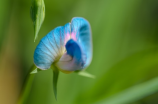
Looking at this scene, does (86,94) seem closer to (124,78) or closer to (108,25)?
(124,78)

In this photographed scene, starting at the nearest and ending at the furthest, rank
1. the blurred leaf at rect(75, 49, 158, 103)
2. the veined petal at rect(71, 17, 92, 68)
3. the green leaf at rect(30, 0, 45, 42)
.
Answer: the green leaf at rect(30, 0, 45, 42) → the veined petal at rect(71, 17, 92, 68) → the blurred leaf at rect(75, 49, 158, 103)

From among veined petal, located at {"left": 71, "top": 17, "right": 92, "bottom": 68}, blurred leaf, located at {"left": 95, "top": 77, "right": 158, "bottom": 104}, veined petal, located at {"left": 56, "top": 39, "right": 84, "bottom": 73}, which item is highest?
veined petal, located at {"left": 71, "top": 17, "right": 92, "bottom": 68}

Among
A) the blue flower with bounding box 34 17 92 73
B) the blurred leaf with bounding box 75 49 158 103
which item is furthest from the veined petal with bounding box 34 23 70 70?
the blurred leaf with bounding box 75 49 158 103

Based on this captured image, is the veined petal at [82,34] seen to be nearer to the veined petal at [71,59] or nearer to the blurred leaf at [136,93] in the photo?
the veined petal at [71,59]

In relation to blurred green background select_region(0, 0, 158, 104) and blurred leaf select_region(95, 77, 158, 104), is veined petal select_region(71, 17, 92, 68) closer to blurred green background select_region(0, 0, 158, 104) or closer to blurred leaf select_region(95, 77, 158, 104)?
blurred leaf select_region(95, 77, 158, 104)

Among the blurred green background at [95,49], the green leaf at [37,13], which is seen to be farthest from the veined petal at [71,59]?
the blurred green background at [95,49]

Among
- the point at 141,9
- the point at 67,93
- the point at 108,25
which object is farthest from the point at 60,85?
the point at 141,9
